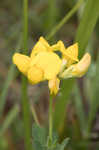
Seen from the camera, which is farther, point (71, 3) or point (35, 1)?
point (35, 1)

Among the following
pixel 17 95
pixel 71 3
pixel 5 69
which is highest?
pixel 71 3

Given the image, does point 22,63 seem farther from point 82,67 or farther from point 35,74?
point 82,67

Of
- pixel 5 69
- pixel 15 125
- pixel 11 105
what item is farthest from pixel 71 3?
pixel 15 125

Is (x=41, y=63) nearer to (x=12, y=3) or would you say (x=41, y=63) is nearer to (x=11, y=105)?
(x=11, y=105)

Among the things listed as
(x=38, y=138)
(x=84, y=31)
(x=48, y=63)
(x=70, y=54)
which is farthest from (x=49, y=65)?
(x=84, y=31)

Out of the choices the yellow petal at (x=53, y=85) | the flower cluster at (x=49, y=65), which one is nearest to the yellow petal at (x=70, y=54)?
the flower cluster at (x=49, y=65)

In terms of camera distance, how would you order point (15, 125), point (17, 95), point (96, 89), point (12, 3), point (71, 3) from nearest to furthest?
point (96, 89) → point (15, 125) → point (17, 95) → point (71, 3) → point (12, 3)

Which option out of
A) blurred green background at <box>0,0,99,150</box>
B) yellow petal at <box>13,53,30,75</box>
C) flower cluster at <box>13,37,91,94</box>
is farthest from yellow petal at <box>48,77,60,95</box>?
blurred green background at <box>0,0,99,150</box>
